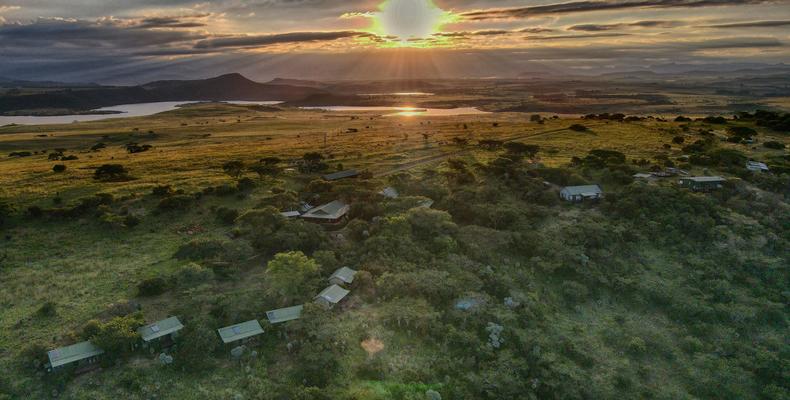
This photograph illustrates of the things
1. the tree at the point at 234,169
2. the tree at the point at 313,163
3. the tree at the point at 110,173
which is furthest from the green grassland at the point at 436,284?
the tree at the point at 313,163

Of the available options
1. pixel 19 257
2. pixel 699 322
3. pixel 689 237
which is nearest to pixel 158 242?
pixel 19 257

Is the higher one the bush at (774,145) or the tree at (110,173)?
the tree at (110,173)

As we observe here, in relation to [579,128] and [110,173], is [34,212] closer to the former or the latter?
[110,173]

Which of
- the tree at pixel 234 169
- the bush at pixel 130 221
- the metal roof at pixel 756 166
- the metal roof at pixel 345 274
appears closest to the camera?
the metal roof at pixel 345 274

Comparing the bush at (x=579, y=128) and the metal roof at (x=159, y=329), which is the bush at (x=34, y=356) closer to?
the metal roof at (x=159, y=329)

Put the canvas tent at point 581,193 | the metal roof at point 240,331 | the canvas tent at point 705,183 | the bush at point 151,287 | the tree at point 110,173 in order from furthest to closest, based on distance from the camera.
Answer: the tree at point 110,173 → the canvas tent at point 705,183 → the canvas tent at point 581,193 → the bush at point 151,287 → the metal roof at point 240,331

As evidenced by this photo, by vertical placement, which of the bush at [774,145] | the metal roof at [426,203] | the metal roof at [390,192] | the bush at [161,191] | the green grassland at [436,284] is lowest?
the green grassland at [436,284]

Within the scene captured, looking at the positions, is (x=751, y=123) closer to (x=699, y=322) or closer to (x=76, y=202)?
(x=699, y=322)

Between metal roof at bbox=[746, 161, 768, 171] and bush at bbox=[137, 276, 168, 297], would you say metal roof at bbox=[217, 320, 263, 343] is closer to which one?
bush at bbox=[137, 276, 168, 297]

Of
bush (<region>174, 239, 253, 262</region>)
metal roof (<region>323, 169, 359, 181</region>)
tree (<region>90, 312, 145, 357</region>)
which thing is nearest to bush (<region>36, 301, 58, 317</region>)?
tree (<region>90, 312, 145, 357</region>)
